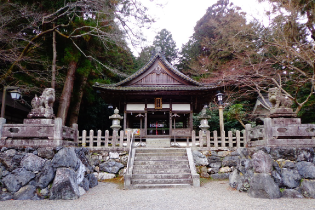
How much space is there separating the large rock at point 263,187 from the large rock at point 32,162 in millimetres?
6023

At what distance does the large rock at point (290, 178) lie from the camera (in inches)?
220

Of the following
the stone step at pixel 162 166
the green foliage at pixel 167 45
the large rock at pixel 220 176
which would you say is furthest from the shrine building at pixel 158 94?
the green foliage at pixel 167 45

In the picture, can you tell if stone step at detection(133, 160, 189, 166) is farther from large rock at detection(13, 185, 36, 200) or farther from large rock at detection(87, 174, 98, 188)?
large rock at detection(13, 185, 36, 200)

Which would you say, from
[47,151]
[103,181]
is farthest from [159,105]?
[47,151]

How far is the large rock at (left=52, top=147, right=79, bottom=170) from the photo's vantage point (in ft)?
18.9

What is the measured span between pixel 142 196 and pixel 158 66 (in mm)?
9677

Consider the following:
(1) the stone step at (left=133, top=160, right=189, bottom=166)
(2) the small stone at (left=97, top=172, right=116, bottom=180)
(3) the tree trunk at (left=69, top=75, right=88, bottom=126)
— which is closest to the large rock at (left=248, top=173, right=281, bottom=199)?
(1) the stone step at (left=133, top=160, right=189, bottom=166)

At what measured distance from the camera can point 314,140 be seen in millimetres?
6035

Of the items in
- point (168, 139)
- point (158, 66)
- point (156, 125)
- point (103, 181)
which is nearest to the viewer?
point (103, 181)

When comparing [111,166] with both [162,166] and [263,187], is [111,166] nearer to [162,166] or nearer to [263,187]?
[162,166]

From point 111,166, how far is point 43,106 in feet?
12.6

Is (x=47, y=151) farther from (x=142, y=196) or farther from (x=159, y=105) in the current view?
(x=159, y=105)

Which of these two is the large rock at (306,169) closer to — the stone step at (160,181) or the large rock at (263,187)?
the large rock at (263,187)

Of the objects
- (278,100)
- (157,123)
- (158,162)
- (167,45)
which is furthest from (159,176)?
(167,45)
